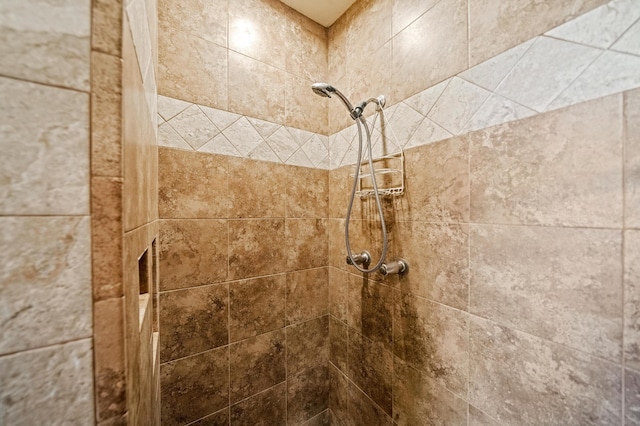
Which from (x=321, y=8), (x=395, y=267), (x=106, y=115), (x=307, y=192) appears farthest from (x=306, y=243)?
(x=321, y=8)

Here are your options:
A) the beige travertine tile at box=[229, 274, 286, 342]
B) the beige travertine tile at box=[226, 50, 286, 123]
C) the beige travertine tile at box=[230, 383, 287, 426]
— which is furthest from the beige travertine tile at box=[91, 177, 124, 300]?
the beige travertine tile at box=[230, 383, 287, 426]

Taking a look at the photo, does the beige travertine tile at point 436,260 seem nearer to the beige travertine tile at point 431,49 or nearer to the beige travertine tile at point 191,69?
the beige travertine tile at point 431,49

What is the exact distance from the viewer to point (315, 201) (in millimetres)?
1432

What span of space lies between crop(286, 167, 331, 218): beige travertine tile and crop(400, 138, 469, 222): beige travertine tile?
544mm

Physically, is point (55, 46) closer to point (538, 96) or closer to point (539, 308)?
point (538, 96)

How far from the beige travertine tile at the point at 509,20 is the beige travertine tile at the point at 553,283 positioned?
582 millimetres

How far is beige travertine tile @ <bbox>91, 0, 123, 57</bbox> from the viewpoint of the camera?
13.4 inches

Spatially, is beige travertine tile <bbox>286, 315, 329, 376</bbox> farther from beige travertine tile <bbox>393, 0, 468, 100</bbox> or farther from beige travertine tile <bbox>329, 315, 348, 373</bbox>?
beige travertine tile <bbox>393, 0, 468, 100</bbox>

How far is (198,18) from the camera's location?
1072 mm

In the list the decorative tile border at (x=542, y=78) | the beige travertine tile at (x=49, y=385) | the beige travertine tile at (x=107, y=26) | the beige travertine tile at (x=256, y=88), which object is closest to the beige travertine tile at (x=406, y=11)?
the decorative tile border at (x=542, y=78)

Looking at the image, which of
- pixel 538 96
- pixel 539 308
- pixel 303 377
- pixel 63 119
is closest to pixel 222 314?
pixel 303 377

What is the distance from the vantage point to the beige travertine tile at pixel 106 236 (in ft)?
1.15

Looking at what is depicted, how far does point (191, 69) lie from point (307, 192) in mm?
816

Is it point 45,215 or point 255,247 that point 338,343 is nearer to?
point 255,247
